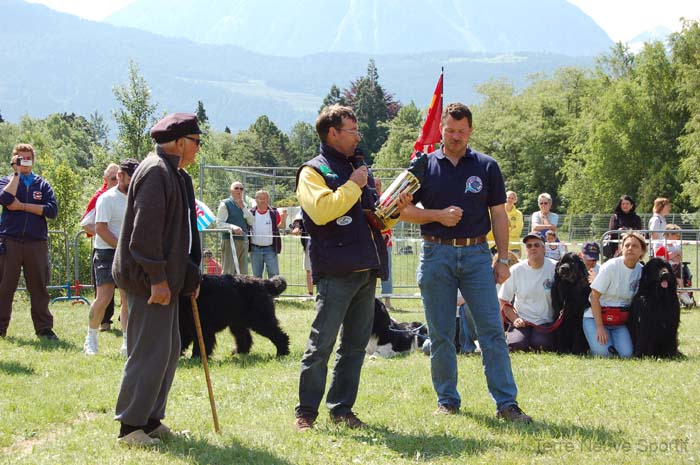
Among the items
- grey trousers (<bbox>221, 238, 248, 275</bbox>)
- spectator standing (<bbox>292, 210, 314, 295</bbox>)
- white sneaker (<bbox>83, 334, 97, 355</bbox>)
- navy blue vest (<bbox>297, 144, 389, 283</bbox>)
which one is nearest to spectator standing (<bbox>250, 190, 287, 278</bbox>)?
grey trousers (<bbox>221, 238, 248, 275</bbox>)

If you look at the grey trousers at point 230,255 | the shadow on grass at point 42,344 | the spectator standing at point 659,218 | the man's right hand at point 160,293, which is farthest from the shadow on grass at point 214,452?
the spectator standing at point 659,218

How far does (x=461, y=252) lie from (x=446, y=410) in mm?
1094

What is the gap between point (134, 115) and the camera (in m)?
25.2

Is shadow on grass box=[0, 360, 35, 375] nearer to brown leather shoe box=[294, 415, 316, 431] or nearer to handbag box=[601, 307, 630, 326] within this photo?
brown leather shoe box=[294, 415, 316, 431]

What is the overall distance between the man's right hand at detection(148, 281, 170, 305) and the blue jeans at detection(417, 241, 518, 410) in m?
1.83

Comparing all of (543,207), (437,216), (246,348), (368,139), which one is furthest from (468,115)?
Answer: (368,139)

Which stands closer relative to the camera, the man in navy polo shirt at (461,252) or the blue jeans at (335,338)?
the blue jeans at (335,338)

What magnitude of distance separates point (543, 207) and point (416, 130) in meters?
64.6

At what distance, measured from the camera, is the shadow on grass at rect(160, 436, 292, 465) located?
13.8 feet

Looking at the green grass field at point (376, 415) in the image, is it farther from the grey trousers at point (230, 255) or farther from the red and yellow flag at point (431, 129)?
the grey trousers at point (230, 255)

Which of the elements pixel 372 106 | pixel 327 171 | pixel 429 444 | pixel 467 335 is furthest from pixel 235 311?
pixel 372 106

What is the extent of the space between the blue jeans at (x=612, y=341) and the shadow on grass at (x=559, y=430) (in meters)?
3.22

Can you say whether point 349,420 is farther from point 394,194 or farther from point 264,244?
A: point 264,244

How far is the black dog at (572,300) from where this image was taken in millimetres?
8125
